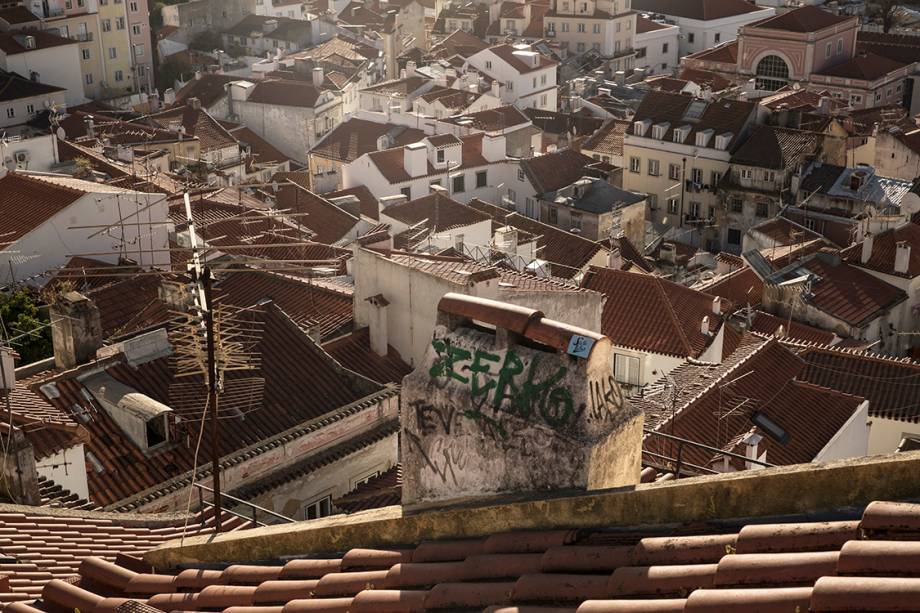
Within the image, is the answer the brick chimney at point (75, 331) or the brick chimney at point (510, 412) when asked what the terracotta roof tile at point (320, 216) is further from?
the brick chimney at point (510, 412)

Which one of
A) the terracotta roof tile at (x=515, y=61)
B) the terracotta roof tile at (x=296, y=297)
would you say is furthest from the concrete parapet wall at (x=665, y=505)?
the terracotta roof tile at (x=515, y=61)

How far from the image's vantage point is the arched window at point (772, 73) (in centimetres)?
7806

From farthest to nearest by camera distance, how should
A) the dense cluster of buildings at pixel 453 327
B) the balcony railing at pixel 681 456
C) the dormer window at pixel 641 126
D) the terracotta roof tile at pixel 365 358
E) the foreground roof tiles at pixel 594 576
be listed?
1. the dormer window at pixel 641 126
2. the terracotta roof tile at pixel 365 358
3. the balcony railing at pixel 681 456
4. the dense cluster of buildings at pixel 453 327
5. the foreground roof tiles at pixel 594 576

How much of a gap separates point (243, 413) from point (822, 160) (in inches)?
1555

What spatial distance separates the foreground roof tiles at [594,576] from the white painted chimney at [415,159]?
1657 inches

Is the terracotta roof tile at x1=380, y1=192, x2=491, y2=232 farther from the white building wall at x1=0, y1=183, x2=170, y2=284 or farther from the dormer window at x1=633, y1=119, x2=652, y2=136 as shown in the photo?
the dormer window at x1=633, y1=119, x2=652, y2=136

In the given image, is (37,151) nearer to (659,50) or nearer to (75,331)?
(75,331)

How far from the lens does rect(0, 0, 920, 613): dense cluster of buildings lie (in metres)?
7.16

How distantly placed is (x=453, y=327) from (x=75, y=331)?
13.1 m

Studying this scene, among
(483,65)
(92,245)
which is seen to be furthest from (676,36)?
(92,245)

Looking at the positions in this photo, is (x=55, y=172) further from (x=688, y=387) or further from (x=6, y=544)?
(x=6, y=544)

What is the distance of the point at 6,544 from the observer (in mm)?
10820

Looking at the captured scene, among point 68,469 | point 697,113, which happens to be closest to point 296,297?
point 68,469

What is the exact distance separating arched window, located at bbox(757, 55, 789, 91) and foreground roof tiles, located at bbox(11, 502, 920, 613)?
2927 inches
